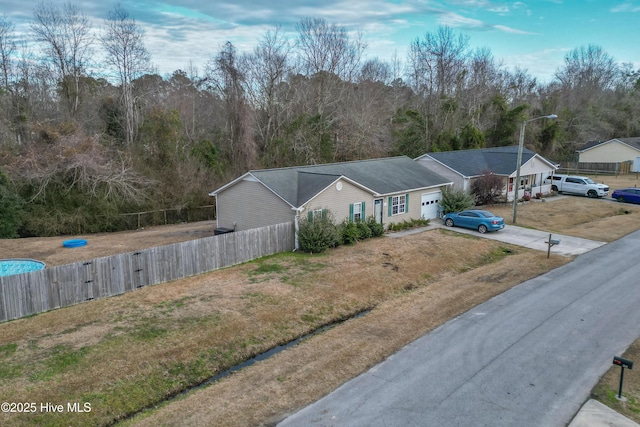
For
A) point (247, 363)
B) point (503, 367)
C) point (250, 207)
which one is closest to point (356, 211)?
point (250, 207)

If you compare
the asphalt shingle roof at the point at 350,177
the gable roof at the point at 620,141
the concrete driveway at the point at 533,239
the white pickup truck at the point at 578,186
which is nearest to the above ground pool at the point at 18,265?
the asphalt shingle roof at the point at 350,177

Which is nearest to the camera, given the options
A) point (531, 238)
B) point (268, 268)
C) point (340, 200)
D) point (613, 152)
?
point (268, 268)

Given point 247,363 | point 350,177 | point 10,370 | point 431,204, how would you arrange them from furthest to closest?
point 431,204, point 350,177, point 247,363, point 10,370

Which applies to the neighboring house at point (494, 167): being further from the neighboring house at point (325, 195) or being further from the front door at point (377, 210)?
the front door at point (377, 210)

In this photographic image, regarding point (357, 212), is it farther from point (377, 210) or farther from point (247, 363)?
point (247, 363)

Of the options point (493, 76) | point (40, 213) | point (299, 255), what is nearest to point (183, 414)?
point (299, 255)

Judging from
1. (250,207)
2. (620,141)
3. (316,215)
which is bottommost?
(316,215)
